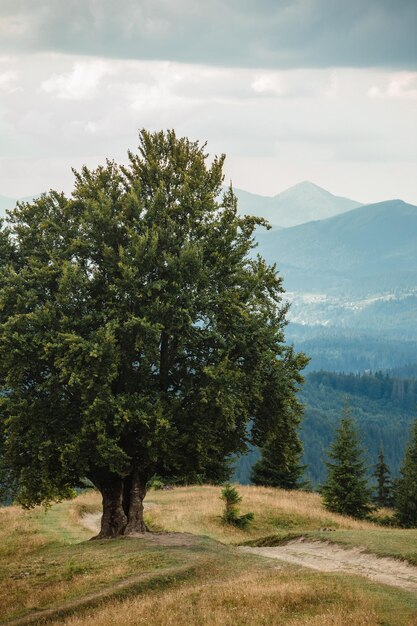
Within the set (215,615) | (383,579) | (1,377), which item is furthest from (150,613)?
(1,377)

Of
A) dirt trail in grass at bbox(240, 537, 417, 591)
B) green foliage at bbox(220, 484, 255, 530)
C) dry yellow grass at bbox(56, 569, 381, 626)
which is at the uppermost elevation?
dry yellow grass at bbox(56, 569, 381, 626)

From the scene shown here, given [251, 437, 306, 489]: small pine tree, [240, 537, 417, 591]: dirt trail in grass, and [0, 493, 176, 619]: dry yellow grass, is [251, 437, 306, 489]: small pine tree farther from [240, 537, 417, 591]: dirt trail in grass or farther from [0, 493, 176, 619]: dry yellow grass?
[240, 537, 417, 591]: dirt trail in grass

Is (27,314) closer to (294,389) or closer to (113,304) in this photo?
A: (113,304)

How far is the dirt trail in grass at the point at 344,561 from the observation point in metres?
22.2

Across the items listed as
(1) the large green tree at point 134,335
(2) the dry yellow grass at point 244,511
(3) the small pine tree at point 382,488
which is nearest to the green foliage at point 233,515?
(2) the dry yellow grass at point 244,511

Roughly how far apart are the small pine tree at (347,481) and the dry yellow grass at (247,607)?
33.1 m

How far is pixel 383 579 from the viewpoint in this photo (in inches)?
860

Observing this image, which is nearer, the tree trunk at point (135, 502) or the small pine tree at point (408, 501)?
the tree trunk at point (135, 502)

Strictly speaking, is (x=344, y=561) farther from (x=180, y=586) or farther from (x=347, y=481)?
(x=347, y=481)

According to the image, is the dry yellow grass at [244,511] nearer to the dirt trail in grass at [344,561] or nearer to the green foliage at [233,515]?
the green foliage at [233,515]

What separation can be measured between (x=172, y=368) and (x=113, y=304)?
4.62 meters

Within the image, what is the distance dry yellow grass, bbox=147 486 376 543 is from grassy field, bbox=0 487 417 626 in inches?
288

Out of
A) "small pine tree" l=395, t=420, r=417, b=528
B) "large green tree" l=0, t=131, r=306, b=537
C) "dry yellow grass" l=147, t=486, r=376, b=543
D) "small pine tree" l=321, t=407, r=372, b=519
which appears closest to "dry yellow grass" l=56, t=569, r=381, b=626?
"large green tree" l=0, t=131, r=306, b=537

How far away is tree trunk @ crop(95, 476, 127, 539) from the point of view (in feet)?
102
